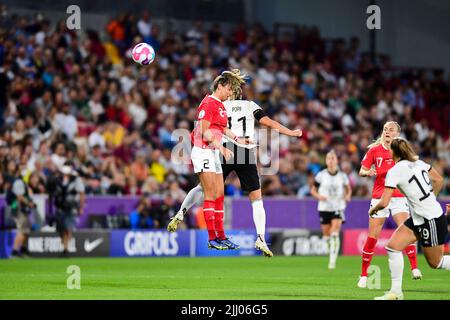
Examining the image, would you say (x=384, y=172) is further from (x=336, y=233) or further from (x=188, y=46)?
(x=188, y=46)

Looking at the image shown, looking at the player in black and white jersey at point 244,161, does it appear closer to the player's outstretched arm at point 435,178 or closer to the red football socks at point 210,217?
the red football socks at point 210,217

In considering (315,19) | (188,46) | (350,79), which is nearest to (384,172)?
(188,46)

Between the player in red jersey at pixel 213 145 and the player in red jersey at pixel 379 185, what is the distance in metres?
2.09

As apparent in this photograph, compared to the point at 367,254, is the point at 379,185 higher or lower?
higher

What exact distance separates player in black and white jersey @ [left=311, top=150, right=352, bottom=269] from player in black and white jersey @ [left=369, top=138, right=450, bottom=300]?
26.9ft

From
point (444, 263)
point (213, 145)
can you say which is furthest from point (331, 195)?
point (444, 263)

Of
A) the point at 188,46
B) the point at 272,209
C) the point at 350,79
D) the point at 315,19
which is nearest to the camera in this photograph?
the point at 272,209

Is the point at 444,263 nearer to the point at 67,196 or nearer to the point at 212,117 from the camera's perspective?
the point at 212,117

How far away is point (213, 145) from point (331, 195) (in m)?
7.02

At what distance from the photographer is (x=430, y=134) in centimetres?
3297

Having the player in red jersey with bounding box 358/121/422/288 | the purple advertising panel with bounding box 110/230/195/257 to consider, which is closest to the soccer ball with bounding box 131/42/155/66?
the player in red jersey with bounding box 358/121/422/288

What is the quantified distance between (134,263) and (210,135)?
793 centimetres

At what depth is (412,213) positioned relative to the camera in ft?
42.5

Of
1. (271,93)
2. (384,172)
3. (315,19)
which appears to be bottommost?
(384,172)
